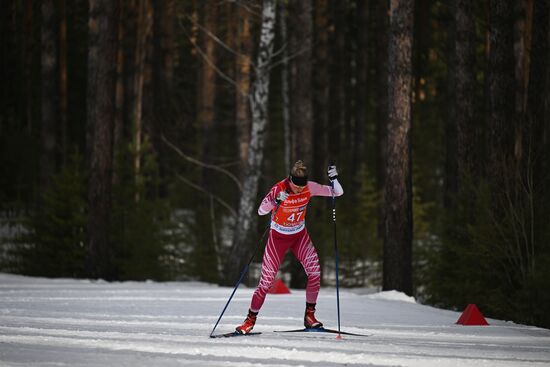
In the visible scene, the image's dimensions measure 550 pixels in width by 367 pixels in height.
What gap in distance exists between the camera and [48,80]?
25203 mm

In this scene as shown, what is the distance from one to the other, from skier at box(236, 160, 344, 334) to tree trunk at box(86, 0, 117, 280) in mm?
8775

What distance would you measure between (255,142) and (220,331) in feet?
28.4

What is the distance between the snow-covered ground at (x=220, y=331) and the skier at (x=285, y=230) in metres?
0.49

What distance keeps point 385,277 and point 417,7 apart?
1886 centimetres

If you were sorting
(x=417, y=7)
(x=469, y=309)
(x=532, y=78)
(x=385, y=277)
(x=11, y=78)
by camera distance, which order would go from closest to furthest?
1. (x=469, y=309)
2. (x=385, y=277)
3. (x=532, y=78)
4. (x=417, y=7)
5. (x=11, y=78)

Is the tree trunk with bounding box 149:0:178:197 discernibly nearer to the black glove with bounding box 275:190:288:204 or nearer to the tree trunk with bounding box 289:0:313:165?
the tree trunk with bounding box 289:0:313:165

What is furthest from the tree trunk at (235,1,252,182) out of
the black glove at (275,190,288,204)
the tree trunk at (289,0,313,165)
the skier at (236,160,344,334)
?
the black glove at (275,190,288,204)

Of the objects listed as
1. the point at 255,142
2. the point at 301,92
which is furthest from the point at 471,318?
the point at 301,92

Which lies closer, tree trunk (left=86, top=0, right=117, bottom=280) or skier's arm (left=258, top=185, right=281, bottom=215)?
skier's arm (left=258, top=185, right=281, bottom=215)

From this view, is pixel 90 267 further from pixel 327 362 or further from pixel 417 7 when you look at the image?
pixel 417 7

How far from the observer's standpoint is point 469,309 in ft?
37.2

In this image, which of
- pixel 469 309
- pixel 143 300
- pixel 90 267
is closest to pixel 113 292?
pixel 143 300

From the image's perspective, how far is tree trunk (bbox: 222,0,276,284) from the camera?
17.6 metres

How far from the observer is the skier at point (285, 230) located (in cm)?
904
